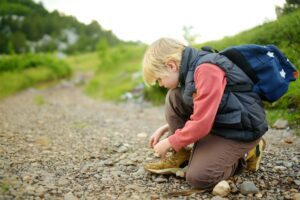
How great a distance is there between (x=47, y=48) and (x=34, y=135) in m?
41.2

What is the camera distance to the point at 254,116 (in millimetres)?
2607

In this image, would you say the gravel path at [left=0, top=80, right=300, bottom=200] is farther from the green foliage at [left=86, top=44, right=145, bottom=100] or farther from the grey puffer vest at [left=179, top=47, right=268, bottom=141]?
the green foliage at [left=86, top=44, right=145, bottom=100]

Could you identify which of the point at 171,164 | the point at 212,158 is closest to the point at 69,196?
the point at 171,164

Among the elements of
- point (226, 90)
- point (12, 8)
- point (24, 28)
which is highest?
point (12, 8)

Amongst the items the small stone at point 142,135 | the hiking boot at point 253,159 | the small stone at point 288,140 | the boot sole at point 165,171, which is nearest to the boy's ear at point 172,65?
the boot sole at point 165,171

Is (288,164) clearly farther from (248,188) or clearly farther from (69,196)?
(69,196)

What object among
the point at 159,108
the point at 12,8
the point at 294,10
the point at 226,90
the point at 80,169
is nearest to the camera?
the point at 226,90

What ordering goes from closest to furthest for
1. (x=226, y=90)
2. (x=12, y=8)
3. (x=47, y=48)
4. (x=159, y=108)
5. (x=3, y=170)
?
(x=226, y=90) → (x=3, y=170) → (x=159, y=108) → (x=47, y=48) → (x=12, y=8)

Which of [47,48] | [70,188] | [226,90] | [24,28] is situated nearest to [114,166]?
[70,188]

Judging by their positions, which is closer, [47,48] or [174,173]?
[174,173]

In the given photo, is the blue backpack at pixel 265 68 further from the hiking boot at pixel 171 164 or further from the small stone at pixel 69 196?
the small stone at pixel 69 196

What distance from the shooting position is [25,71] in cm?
1827

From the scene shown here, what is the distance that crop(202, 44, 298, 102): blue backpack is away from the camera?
258cm

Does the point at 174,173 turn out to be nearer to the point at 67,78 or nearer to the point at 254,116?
the point at 254,116
